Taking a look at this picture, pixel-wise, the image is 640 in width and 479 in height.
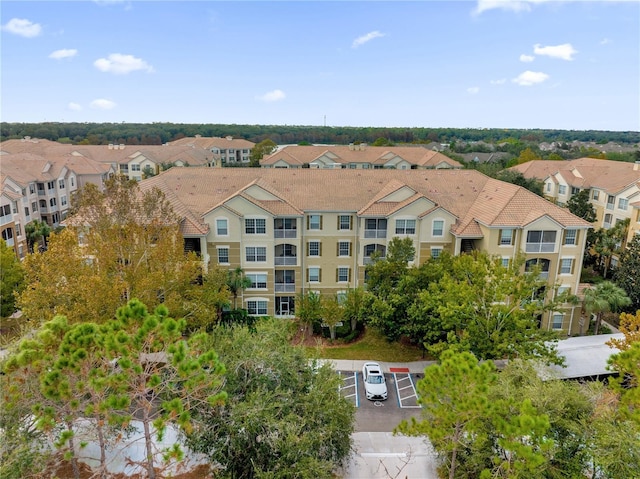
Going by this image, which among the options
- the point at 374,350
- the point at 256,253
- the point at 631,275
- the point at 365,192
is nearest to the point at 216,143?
the point at 365,192

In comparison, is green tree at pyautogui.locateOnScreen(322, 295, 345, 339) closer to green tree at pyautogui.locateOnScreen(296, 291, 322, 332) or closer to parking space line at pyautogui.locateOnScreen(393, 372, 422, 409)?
green tree at pyautogui.locateOnScreen(296, 291, 322, 332)

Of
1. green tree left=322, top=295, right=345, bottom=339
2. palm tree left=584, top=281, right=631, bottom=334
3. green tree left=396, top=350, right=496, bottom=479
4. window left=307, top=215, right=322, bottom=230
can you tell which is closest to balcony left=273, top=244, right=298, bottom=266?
window left=307, top=215, right=322, bottom=230

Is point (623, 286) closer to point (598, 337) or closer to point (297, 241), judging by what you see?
point (598, 337)

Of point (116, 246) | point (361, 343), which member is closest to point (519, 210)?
point (361, 343)

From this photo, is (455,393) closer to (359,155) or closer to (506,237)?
(506,237)

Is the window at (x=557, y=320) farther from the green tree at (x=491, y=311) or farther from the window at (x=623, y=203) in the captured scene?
the window at (x=623, y=203)

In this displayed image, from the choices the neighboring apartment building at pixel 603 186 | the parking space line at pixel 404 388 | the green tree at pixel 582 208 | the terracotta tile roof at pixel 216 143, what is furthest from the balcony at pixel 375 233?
the terracotta tile roof at pixel 216 143

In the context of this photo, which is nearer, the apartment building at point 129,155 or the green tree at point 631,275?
the green tree at point 631,275
